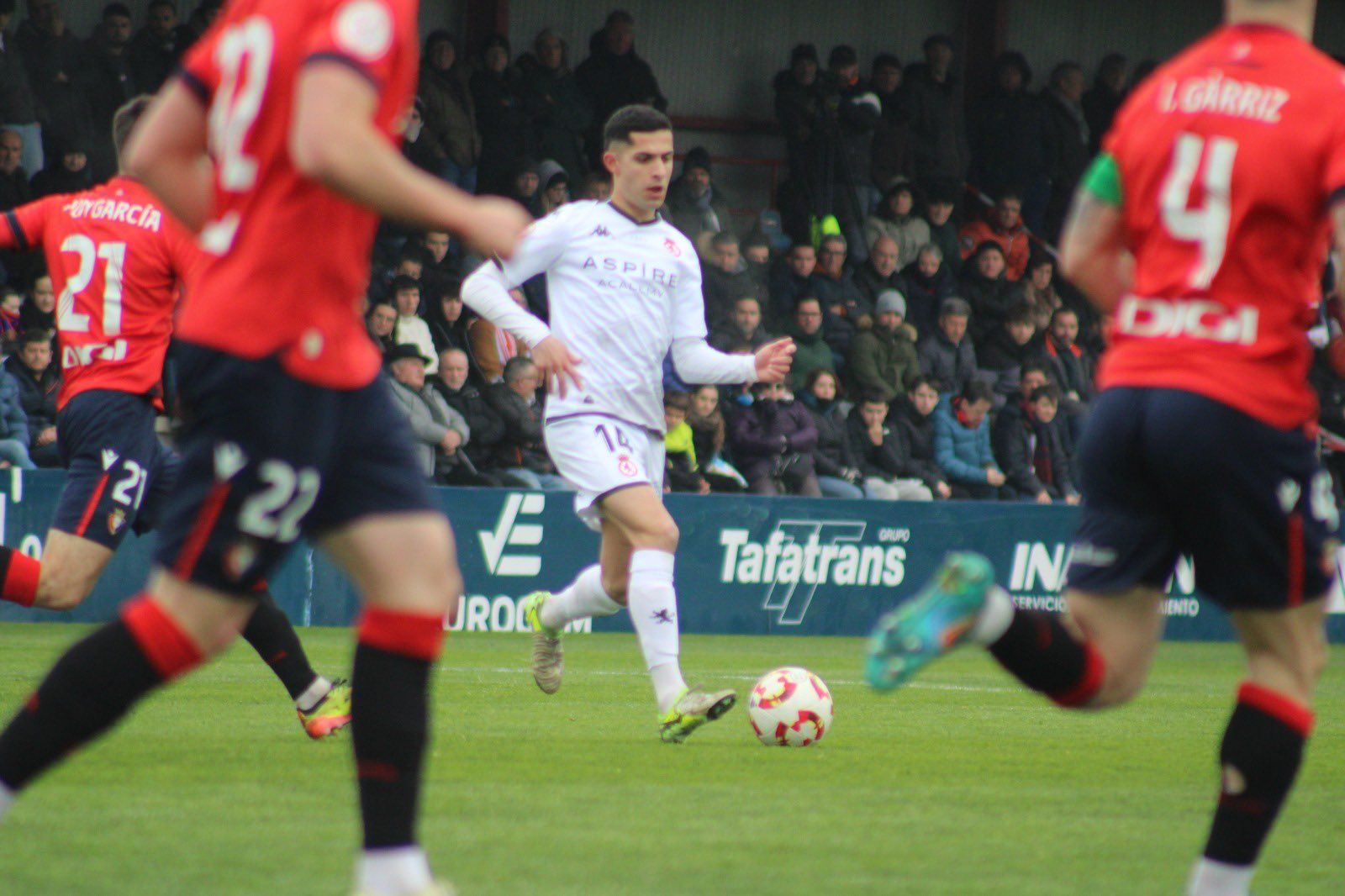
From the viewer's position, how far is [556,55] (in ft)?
58.4

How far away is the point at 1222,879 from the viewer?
160 inches

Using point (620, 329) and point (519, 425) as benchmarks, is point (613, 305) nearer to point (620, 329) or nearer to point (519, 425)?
point (620, 329)

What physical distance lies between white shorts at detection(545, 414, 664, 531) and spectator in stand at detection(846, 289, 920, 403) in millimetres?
9551

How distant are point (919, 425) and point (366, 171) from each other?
46.1 ft

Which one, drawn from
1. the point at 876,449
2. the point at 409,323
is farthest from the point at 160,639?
the point at 876,449

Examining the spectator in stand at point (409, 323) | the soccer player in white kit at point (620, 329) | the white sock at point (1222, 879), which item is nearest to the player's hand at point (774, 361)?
the soccer player in white kit at point (620, 329)

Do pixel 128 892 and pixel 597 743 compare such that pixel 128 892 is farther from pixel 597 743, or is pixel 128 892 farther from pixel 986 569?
pixel 597 743

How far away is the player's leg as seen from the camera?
4.06 metres

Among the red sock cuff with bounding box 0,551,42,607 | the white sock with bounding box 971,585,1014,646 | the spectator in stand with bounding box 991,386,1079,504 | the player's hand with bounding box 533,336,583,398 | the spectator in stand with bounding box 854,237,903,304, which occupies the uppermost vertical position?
the white sock with bounding box 971,585,1014,646

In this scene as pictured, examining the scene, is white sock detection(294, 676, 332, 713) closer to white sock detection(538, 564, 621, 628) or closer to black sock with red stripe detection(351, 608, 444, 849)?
white sock detection(538, 564, 621, 628)

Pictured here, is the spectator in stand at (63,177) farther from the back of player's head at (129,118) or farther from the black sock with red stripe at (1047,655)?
the black sock with red stripe at (1047,655)

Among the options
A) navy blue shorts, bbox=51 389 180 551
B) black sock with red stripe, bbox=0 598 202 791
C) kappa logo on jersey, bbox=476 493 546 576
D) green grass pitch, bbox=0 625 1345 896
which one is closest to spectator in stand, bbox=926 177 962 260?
kappa logo on jersey, bbox=476 493 546 576

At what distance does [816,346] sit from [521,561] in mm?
4280

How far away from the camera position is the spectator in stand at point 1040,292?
62.8ft
